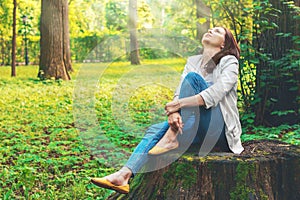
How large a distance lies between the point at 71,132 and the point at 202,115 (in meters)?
3.51

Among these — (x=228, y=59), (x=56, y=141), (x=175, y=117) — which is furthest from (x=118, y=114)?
(x=175, y=117)

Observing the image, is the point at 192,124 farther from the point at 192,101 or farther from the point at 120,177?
the point at 120,177

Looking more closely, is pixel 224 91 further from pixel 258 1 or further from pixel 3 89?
pixel 3 89

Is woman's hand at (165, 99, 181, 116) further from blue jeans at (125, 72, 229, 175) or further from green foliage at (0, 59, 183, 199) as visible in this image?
green foliage at (0, 59, 183, 199)

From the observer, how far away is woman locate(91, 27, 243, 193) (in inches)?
125

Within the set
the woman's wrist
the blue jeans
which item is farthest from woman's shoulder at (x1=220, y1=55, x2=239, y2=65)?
the woman's wrist

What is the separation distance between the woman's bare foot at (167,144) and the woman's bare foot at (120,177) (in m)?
0.21

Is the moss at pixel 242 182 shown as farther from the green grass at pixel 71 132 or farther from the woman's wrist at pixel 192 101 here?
the green grass at pixel 71 132

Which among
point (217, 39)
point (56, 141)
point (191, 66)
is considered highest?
point (217, 39)

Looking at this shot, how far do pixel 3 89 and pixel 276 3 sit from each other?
6.84 m

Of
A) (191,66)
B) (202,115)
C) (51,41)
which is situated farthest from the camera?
(51,41)

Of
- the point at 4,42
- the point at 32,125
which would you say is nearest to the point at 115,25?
the point at 4,42

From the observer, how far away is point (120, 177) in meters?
3.19

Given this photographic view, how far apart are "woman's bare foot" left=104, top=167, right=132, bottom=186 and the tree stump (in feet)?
0.72
